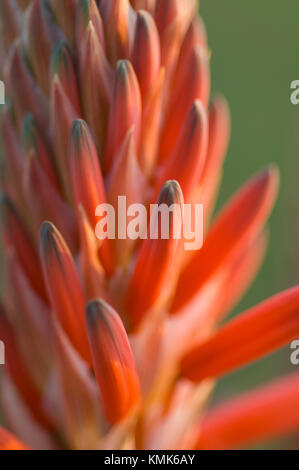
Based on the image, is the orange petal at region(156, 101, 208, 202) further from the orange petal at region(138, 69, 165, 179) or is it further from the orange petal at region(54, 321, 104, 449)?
the orange petal at region(54, 321, 104, 449)

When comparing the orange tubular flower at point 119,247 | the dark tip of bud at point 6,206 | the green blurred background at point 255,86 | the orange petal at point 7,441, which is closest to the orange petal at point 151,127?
the orange tubular flower at point 119,247

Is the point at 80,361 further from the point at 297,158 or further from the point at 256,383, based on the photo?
the point at 256,383

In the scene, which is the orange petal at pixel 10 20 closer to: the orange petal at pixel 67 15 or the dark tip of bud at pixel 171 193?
the orange petal at pixel 67 15

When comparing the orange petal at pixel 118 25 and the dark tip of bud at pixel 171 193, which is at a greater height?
the orange petal at pixel 118 25

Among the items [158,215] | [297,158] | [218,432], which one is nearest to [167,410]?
[218,432]

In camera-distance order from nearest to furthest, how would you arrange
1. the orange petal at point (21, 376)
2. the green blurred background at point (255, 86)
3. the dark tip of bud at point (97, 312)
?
1. the dark tip of bud at point (97, 312)
2. the orange petal at point (21, 376)
3. the green blurred background at point (255, 86)

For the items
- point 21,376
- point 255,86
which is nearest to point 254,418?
point 21,376
